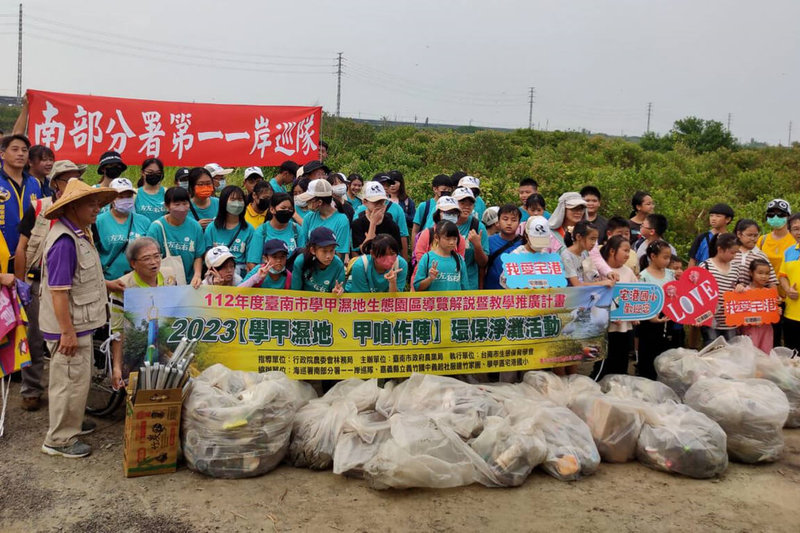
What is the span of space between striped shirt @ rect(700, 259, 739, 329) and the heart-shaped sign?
0.25 meters

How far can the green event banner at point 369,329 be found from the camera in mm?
4562

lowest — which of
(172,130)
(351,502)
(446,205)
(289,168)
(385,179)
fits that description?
(351,502)

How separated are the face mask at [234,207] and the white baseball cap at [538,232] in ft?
8.41

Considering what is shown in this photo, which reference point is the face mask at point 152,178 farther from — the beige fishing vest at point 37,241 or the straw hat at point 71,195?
the straw hat at point 71,195

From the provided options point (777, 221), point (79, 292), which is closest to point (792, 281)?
point (777, 221)

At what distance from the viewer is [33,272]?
16.7 ft

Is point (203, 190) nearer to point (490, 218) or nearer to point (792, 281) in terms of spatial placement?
point (490, 218)

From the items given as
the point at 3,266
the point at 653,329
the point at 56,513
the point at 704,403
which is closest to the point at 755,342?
the point at 653,329

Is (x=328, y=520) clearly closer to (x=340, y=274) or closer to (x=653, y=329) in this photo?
(x=340, y=274)

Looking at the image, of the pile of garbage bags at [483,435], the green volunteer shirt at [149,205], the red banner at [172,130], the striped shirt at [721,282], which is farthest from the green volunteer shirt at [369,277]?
the red banner at [172,130]

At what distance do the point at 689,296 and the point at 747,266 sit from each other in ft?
2.90

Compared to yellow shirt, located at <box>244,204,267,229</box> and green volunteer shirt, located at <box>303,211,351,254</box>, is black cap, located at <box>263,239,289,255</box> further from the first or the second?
yellow shirt, located at <box>244,204,267,229</box>

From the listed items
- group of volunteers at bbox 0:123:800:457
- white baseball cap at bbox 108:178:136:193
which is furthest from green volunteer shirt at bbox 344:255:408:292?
white baseball cap at bbox 108:178:136:193

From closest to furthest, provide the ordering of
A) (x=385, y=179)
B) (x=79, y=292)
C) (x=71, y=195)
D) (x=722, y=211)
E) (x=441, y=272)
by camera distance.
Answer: (x=71, y=195)
(x=79, y=292)
(x=441, y=272)
(x=722, y=211)
(x=385, y=179)
